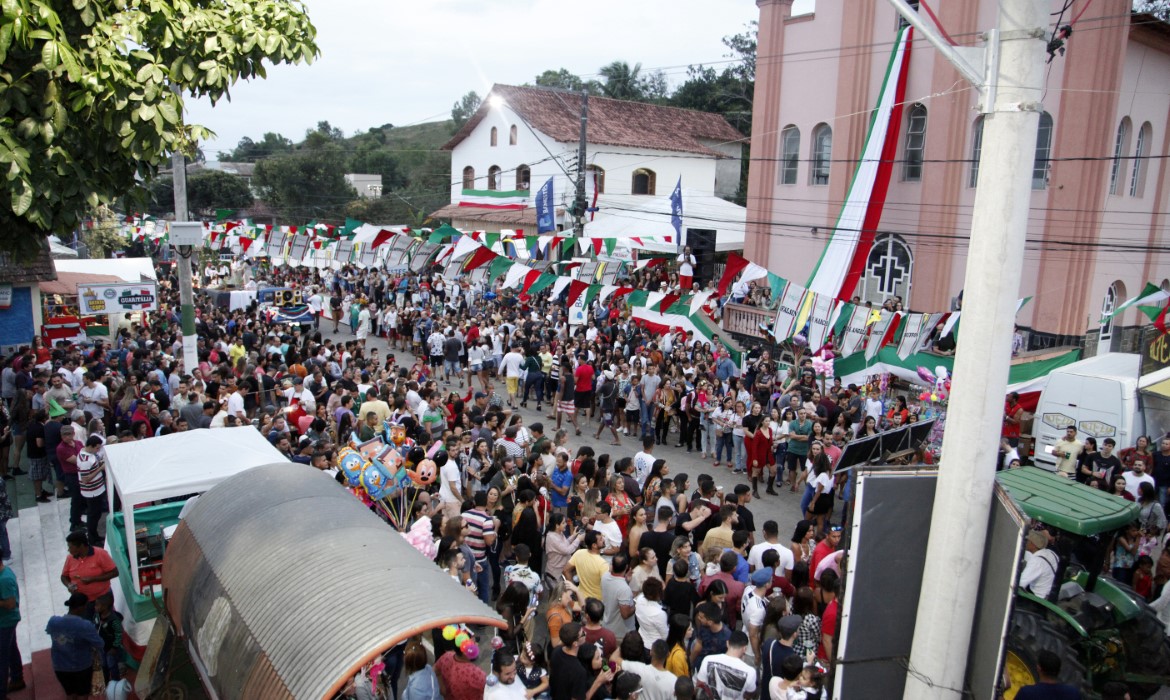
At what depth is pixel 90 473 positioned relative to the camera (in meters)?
9.47

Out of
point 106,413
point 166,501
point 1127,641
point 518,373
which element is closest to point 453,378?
point 518,373

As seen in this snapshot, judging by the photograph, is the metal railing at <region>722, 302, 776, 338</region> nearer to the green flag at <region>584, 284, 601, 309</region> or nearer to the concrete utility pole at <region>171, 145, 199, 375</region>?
the green flag at <region>584, 284, 601, 309</region>

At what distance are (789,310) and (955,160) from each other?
8.32 m

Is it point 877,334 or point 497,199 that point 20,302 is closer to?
point 877,334

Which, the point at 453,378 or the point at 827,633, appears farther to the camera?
the point at 453,378

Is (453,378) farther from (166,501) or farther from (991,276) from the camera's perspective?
(991,276)

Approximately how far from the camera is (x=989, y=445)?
3596 mm

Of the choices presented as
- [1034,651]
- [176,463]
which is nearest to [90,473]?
[176,463]

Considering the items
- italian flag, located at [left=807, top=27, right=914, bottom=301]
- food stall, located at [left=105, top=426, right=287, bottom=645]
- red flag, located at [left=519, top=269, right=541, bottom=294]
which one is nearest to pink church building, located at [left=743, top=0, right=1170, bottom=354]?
italian flag, located at [left=807, top=27, right=914, bottom=301]

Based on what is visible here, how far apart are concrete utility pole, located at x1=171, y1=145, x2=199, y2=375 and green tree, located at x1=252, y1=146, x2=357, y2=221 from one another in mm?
42926

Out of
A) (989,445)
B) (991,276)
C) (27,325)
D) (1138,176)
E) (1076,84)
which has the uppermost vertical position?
(1076,84)

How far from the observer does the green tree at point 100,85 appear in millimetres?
4477

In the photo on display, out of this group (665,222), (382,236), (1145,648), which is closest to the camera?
(1145,648)

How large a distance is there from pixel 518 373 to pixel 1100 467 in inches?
401
